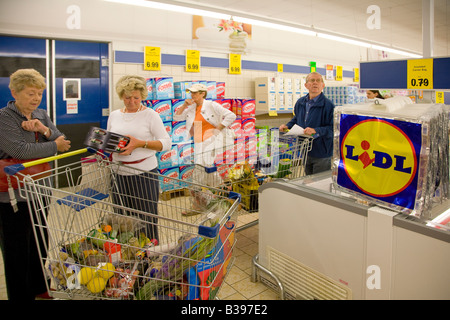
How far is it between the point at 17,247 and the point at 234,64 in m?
5.26

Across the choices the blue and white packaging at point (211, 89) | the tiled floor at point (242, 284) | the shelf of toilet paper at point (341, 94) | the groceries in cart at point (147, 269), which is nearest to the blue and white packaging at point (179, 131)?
the blue and white packaging at point (211, 89)

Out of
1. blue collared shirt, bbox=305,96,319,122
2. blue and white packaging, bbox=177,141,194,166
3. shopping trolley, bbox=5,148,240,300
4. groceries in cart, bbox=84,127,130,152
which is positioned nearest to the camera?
shopping trolley, bbox=5,148,240,300

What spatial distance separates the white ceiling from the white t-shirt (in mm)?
2635

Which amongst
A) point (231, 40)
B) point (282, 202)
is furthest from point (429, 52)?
point (231, 40)

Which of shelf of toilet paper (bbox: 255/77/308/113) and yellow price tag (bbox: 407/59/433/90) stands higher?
shelf of toilet paper (bbox: 255/77/308/113)

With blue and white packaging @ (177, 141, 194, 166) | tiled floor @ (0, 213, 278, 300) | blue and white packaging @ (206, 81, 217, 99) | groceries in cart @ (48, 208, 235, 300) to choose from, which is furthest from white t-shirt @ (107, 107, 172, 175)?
blue and white packaging @ (206, 81, 217, 99)

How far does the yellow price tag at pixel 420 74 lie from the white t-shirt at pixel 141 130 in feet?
6.85

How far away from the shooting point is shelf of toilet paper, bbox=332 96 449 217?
1447 mm

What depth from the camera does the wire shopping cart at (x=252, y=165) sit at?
2.88 m

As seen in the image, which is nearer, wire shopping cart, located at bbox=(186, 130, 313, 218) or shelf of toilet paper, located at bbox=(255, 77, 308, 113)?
wire shopping cart, located at bbox=(186, 130, 313, 218)

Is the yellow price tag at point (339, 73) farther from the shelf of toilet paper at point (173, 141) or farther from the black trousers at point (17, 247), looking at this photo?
the black trousers at point (17, 247)

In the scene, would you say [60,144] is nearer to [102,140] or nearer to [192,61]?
[102,140]

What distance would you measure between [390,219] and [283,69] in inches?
252

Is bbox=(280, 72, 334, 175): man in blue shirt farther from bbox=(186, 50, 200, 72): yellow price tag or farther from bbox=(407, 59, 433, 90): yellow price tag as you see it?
bbox=(186, 50, 200, 72): yellow price tag
